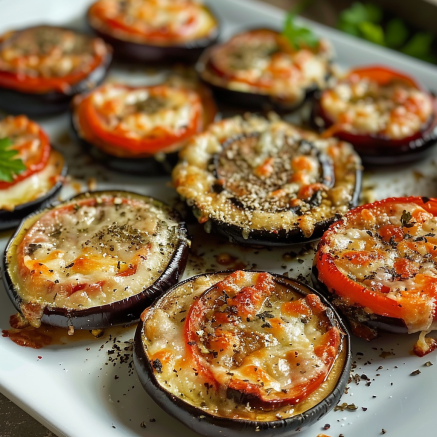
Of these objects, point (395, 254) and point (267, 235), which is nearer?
point (395, 254)

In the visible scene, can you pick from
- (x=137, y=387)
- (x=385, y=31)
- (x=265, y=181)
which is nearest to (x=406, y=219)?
(x=265, y=181)

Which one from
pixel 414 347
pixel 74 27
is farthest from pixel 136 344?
pixel 74 27

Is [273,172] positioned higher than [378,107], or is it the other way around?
[378,107]

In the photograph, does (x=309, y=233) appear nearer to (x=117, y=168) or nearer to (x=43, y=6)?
(x=117, y=168)

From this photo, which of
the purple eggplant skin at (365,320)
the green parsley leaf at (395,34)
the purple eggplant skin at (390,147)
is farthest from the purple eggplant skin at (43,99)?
the green parsley leaf at (395,34)

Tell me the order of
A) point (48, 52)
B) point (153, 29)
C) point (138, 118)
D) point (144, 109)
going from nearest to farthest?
point (138, 118)
point (144, 109)
point (48, 52)
point (153, 29)

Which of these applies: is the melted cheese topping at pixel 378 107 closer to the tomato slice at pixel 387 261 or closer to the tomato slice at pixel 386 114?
the tomato slice at pixel 386 114

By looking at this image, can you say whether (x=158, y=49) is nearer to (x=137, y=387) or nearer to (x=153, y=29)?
(x=153, y=29)

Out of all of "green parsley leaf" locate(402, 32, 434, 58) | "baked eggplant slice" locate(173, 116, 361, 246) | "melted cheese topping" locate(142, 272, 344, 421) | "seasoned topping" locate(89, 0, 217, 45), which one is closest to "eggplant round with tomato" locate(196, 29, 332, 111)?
"seasoned topping" locate(89, 0, 217, 45)
